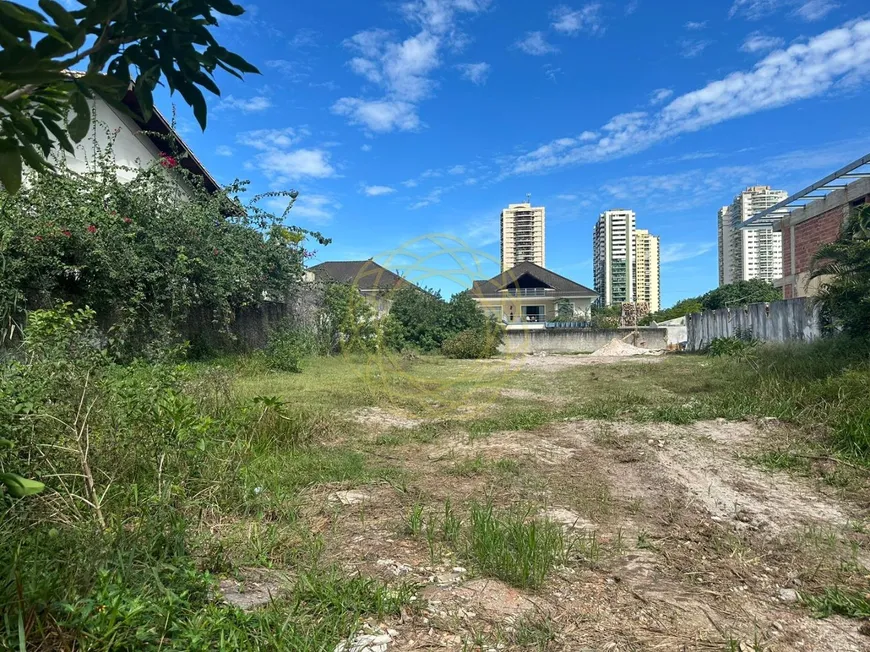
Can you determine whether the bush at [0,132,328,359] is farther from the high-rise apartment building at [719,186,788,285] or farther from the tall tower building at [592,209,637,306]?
the high-rise apartment building at [719,186,788,285]

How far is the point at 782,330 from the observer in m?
11.3

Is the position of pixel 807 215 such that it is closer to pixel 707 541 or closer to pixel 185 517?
pixel 707 541

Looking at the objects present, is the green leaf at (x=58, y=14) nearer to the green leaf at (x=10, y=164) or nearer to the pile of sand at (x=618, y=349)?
the green leaf at (x=10, y=164)

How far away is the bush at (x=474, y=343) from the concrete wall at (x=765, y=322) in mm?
6088

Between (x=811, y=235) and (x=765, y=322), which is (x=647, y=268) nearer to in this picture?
(x=811, y=235)

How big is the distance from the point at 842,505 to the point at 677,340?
2175 cm

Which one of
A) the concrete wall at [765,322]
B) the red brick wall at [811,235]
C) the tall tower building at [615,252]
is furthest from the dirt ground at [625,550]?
the tall tower building at [615,252]

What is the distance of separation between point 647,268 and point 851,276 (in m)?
51.6

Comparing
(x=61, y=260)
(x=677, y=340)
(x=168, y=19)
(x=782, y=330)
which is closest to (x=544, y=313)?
(x=677, y=340)

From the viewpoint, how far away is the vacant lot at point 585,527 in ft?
6.01

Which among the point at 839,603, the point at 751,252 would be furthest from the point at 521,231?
the point at 751,252

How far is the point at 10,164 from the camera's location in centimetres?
100

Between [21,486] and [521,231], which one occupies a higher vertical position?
[521,231]

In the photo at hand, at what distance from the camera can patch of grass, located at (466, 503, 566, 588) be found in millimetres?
2133
